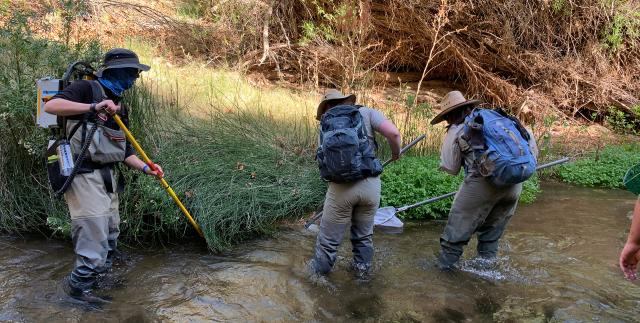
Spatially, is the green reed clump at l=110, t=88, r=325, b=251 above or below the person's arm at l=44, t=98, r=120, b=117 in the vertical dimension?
below

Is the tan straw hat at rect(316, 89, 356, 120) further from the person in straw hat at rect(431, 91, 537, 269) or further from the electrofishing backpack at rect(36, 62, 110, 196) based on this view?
the electrofishing backpack at rect(36, 62, 110, 196)

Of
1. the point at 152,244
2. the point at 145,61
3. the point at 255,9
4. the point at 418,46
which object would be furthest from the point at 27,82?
the point at 418,46

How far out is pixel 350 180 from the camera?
12.4 feet

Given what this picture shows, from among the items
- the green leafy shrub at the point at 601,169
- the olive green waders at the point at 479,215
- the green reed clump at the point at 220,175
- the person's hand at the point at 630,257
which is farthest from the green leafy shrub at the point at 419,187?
the person's hand at the point at 630,257

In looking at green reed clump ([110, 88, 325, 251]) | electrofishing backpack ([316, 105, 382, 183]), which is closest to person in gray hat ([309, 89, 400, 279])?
electrofishing backpack ([316, 105, 382, 183])

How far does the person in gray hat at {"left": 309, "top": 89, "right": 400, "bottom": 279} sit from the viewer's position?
3.78 meters

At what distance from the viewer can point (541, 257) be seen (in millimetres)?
4953

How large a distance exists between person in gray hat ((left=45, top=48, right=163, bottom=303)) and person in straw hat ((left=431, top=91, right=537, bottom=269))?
8.01ft

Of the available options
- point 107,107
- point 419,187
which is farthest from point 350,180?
point 419,187

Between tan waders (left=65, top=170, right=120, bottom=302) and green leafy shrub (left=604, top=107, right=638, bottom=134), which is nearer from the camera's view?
tan waders (left=65, top=170, right=120, bottom=302)

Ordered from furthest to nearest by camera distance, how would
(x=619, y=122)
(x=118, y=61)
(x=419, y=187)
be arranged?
1. (x=619, y=122)
2. (x=419, y=187)
3. (x=118, y=61)

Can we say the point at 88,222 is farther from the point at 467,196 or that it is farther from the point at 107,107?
the point at 467,196

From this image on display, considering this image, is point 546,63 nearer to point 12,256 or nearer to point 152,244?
point 152,244

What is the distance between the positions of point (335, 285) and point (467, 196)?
1.31 meters
